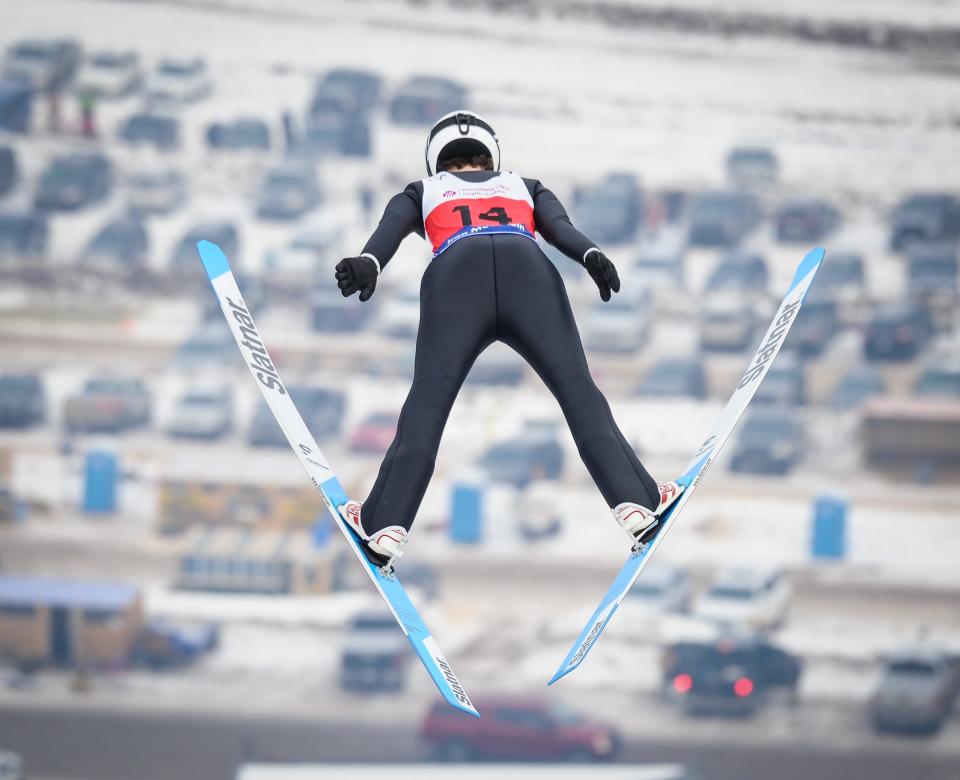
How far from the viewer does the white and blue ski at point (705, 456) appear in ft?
26.3

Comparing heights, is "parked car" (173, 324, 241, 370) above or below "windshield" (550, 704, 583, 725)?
above

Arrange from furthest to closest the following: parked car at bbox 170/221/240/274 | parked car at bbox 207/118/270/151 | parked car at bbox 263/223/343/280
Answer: parked car at bbox 207/118/270/151 → parked car at bbox 170/221/240/274 → parked car at bbox 263/223/343/280

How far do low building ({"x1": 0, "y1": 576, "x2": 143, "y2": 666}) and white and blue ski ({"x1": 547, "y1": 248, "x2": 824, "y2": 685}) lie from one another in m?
26.9

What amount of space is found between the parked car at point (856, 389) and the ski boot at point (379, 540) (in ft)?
119

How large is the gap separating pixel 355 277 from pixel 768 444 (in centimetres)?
3428

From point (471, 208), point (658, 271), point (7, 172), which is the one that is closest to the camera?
point (471, 208)

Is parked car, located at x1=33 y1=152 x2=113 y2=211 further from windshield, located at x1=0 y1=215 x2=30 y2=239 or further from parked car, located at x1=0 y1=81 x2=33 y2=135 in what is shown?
parked car, located at x1=0 y1=81 x2=33 y2=135

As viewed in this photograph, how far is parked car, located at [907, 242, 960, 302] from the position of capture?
4859 cm

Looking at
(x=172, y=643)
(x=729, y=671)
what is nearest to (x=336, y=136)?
(x=172, y=643)

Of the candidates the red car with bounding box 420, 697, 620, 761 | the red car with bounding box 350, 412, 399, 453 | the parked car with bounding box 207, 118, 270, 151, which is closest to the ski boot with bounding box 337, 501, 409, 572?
the red car with bounding box 420, 697, 620, 761

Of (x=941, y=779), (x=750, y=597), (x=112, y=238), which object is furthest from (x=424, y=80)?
(x=941, y=779)

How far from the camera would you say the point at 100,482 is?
128ft

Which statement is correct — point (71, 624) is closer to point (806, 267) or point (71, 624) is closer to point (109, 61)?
point (109, 61)

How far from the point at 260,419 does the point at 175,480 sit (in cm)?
336
